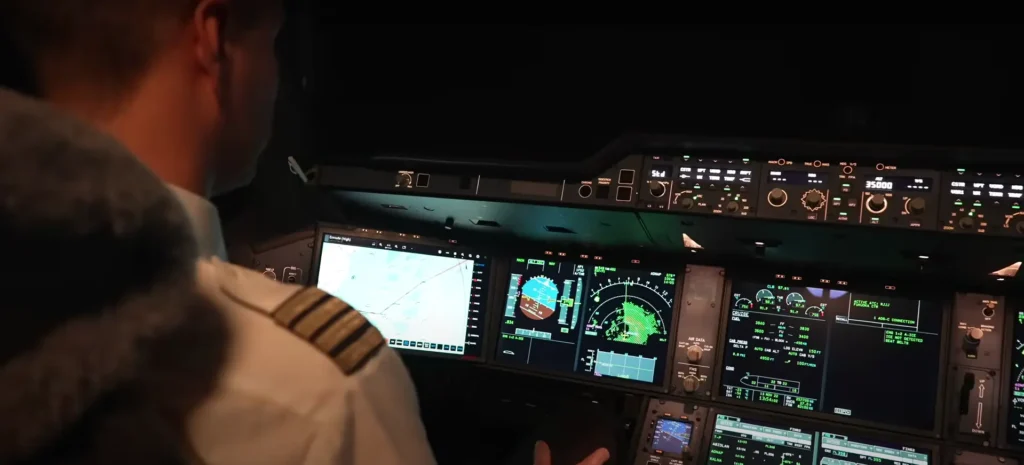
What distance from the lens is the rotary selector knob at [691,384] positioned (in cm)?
240

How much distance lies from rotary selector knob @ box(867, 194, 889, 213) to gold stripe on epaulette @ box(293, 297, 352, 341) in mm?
1760

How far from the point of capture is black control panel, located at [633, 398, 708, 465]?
7.48 feet

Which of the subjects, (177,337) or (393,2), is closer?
(177,337)

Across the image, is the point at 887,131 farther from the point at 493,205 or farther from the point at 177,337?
the point at 177,337

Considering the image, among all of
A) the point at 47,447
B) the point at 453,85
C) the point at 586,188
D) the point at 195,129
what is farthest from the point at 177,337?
the point at 453,85

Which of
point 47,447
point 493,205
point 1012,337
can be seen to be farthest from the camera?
point 493,205

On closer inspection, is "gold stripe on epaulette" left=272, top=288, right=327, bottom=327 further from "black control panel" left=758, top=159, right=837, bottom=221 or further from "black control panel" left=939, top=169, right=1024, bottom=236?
"black control panel" left=939, top=169, right=1024, bottom=236

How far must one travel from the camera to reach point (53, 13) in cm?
66

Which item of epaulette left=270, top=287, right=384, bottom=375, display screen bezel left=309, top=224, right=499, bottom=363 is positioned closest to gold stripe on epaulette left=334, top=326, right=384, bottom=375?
epaulette left=270, top=287, right=384, bottom=375

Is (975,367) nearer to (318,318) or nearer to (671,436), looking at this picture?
(671,436)

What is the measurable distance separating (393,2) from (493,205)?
36.1 inches

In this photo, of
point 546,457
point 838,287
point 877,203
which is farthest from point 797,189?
point 546,457

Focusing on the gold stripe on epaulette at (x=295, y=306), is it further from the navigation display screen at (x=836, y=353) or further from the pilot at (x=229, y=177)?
the navigation display screen at (x=836, y=353)

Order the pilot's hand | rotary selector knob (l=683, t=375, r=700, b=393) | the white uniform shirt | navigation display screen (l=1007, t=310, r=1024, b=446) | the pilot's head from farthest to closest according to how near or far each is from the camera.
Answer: rotary selector knob (l=683, t=375, r=700, b=393), navigation display screen (l=1007, t=310, r=1024, b=446), the pilot's hand, the pilot's head, the white uniform shirt
